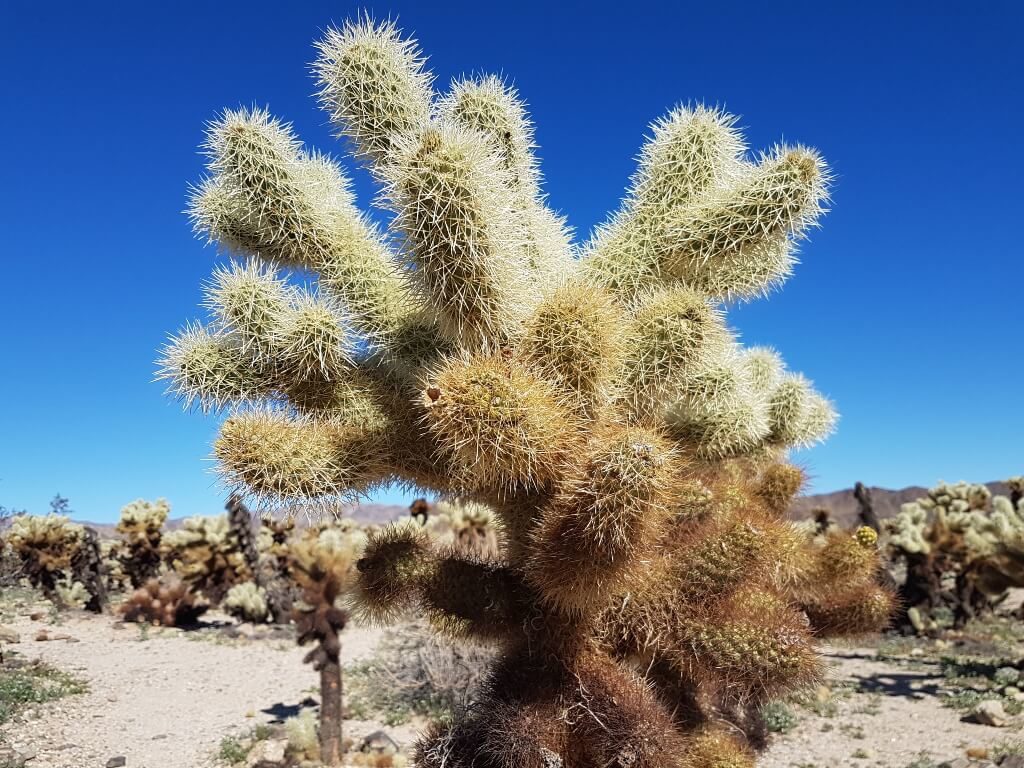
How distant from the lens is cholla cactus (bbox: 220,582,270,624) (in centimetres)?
1585

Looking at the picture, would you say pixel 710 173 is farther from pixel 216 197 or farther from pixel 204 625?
pixel 204 625

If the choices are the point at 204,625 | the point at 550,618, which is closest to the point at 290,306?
the point at 550,618

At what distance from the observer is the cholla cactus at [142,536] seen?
18.7 metres

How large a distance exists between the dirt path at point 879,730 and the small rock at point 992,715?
10cm

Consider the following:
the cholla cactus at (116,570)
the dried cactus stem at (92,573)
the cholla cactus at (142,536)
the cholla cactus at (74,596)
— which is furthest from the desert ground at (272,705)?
the cholla cactus at (116,570)

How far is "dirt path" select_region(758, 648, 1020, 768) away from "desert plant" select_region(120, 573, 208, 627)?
11.7m

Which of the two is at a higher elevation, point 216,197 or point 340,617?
point 216,197

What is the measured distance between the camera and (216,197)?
9.88 ft

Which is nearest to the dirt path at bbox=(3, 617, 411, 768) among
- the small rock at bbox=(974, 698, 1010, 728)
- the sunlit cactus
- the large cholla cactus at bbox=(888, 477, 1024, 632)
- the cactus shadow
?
the sunlit cactus

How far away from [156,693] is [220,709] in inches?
41.5

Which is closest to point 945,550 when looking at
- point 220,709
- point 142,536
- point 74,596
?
point 220,709

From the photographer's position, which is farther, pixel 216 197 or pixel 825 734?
pixel 825 734

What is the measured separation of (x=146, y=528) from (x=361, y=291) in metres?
18.5

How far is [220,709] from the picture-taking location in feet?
31.9
